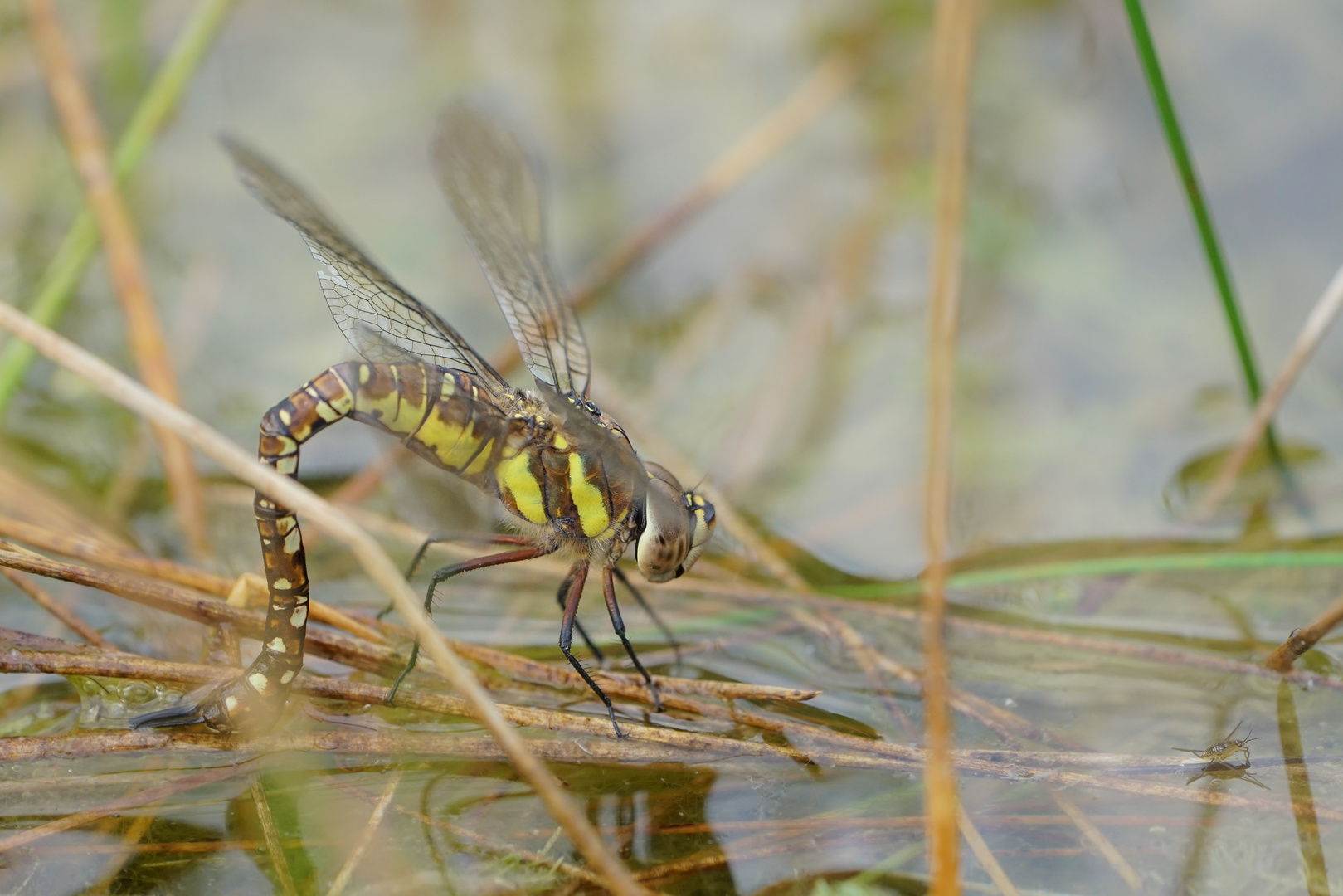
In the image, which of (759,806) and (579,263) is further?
(579,263)

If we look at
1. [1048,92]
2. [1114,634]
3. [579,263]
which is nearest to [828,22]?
[1048,92]

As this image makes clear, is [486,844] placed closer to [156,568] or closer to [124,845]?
[124,845]

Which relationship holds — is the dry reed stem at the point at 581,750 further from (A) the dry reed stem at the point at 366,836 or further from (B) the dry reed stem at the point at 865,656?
(B) the dry reed stem at the point at 865,656

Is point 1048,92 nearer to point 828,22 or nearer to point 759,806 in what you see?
point 828,22

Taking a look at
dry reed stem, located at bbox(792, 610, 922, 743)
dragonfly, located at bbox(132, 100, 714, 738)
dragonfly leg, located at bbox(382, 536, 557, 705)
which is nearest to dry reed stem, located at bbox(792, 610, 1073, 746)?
dry reed stem, located at bbox(792, 610, 922, 743)

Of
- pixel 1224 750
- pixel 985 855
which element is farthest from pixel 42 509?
pixel 1224 750

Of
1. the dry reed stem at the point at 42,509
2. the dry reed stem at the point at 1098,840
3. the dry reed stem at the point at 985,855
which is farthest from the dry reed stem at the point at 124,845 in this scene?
the dry reed stem at the point at 1098,840
